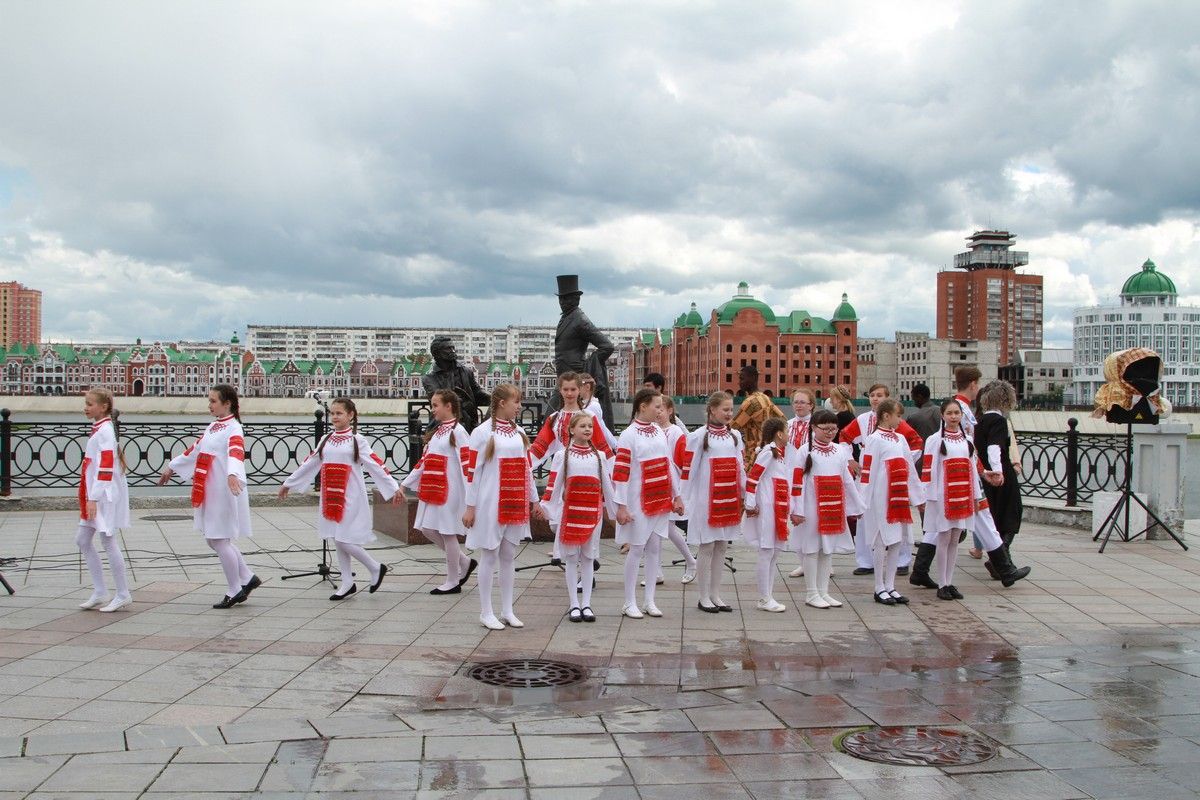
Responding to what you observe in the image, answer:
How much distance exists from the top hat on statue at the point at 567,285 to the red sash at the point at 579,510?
189 inches

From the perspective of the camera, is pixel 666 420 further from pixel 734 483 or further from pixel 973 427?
pixel 973 427

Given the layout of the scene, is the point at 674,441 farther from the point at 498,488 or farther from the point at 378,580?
the point at 378,580

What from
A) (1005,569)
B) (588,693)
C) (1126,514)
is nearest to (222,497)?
(588,693)

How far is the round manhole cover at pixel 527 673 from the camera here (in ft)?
20.4

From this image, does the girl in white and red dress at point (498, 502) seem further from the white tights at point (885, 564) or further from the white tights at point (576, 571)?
the white tights at point (885, 564)

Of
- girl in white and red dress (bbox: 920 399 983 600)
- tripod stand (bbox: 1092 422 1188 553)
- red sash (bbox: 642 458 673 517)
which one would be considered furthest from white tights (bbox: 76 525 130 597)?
tripod stand (bbox: 1092 422 1188 553)

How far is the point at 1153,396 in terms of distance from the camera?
41.5 ft

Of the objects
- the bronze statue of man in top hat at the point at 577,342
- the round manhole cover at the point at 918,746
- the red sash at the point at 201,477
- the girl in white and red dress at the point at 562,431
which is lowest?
the round manhole cover at the point at 918,746

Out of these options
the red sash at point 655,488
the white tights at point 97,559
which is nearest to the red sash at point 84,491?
the white tights at point 97,559

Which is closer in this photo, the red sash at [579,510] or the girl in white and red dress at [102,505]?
the red sash at [579,510]

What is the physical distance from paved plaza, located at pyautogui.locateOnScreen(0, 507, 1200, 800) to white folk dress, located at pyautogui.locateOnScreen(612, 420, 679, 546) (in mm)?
706

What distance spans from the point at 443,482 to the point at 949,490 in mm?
4249

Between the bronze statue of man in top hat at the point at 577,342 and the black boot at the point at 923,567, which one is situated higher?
the bronze statue of man in top hat at the point at 577,342

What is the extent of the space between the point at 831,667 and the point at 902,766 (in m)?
2.09
